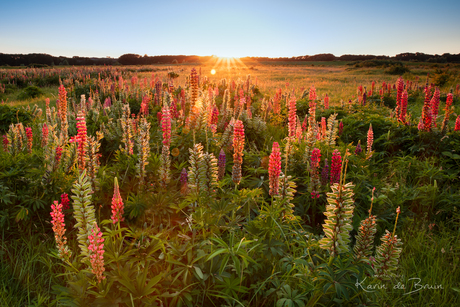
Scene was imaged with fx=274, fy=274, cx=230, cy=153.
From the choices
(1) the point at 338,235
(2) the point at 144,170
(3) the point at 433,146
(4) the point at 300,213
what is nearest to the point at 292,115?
(4) the point at 300,213

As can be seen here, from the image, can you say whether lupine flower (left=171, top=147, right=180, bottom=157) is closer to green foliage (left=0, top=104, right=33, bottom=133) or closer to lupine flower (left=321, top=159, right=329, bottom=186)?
lupine flower (left=321, top=159, right=329, bottom=186)

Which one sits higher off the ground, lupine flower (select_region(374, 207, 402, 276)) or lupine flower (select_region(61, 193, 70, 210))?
lupine flower (select_region(61, 193, 70, 210))

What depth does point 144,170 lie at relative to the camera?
3172mm

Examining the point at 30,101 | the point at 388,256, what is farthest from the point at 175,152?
the point at 30,101

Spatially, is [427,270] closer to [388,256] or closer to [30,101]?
[388,256]

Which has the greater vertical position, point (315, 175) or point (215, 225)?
point (315, 175)

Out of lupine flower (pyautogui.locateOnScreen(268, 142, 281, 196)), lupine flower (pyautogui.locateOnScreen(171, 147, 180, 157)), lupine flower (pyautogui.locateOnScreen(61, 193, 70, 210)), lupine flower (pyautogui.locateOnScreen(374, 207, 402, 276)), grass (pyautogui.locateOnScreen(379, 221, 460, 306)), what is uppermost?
lupine flower (pyautogui.locateOnScreen(268, 142, 281, 196))

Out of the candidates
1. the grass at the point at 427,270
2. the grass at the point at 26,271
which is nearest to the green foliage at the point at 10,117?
the grass at the point at 26,271

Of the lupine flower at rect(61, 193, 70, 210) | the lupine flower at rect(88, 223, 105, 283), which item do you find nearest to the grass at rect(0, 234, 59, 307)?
the lupine flower at rect(61, 193, 70, 210)

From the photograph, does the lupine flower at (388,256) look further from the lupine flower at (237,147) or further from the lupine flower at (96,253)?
the lupine flower at (96,253)

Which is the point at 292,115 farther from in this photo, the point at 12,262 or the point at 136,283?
the point at 12,262

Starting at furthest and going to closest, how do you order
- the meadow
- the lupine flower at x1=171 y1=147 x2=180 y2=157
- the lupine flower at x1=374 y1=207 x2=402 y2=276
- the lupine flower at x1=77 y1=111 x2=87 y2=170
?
the lupine flower at x1=171 y1=147 x2=180 y2=157, the lupine flower at x1=77 y1=111 x2=87 y2=170, the lupine flower at x1=374 y1=207 x2=402 y2=276, the meadow

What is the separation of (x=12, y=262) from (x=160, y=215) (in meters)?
1.55

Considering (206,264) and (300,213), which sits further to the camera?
(300,213)
